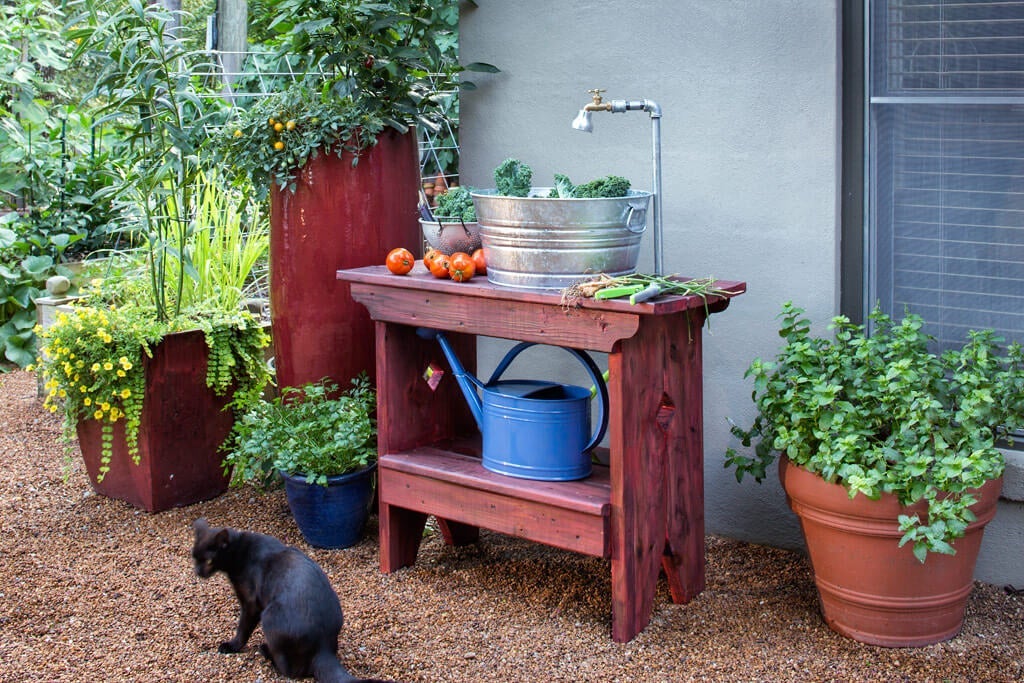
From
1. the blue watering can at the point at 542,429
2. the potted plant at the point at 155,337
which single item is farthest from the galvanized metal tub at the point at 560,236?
the potted plant at the point at 155,337

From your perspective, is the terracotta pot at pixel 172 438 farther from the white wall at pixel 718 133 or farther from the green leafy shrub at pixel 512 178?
the green leafy shrub at pixel 512 178

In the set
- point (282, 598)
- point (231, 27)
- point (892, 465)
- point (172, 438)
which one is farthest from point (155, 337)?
point (231, 27)

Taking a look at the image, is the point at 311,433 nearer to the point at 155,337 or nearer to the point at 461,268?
the point at 155,337

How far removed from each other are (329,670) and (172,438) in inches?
74.3

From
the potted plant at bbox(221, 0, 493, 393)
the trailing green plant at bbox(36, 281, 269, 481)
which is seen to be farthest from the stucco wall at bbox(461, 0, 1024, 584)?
the trailing green plant at bbox(36, 281, 269, 481)

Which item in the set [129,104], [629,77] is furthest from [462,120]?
[129,104]

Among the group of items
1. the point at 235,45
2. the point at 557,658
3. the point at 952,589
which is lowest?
the point at 557,658

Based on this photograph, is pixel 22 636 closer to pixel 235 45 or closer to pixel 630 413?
pixel 630 413

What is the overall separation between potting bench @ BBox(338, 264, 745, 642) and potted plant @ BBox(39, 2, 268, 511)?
1.05 meters

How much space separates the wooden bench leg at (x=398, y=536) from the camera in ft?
13.0

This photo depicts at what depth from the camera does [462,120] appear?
4668 mm

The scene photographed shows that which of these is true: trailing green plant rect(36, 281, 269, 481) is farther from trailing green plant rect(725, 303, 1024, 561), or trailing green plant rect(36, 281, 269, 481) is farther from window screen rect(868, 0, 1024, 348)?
window screen rect(868, 0, 1024, 348)

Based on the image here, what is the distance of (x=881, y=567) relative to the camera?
3.24 meters

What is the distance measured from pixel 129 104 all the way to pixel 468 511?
218 centimetres
